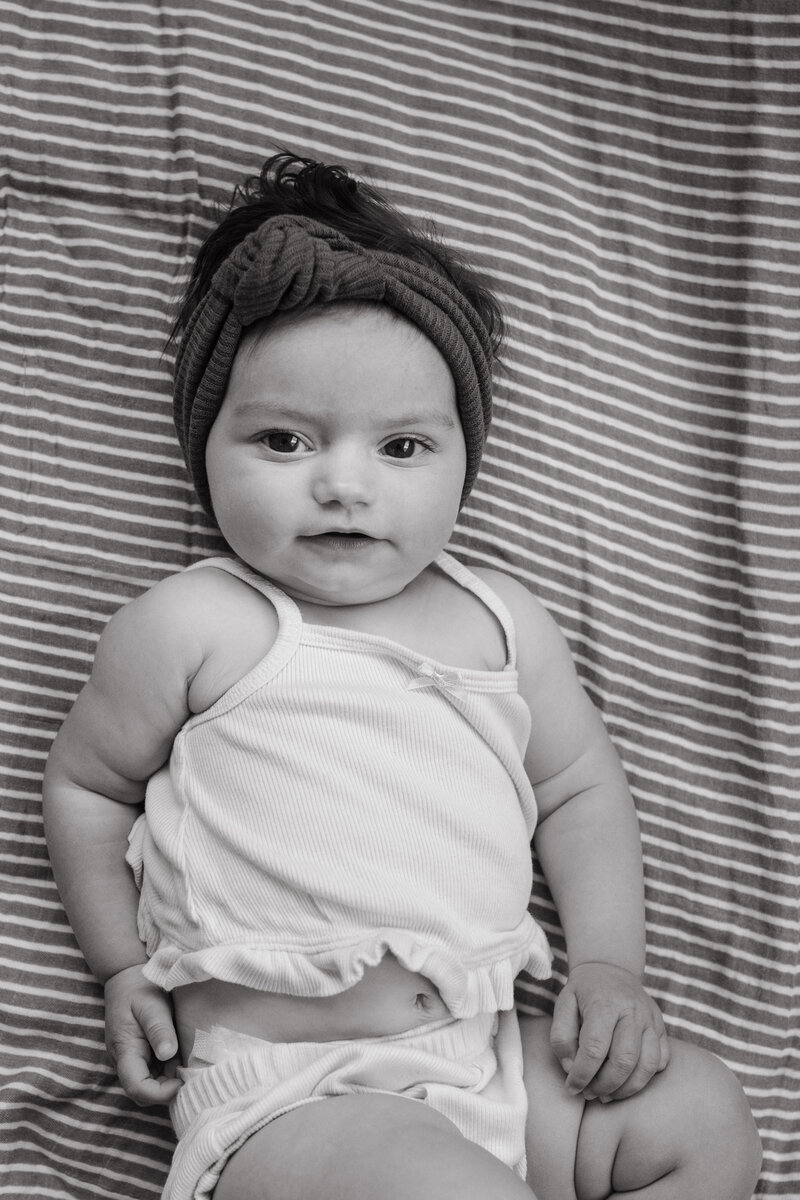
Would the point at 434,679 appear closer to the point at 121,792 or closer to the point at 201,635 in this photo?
the point at 201,635

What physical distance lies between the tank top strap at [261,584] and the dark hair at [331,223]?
10.8 inches

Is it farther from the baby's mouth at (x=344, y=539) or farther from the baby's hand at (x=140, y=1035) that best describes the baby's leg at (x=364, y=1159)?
the baby's mouth at (x=344, y=539)

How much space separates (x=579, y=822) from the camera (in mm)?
1406

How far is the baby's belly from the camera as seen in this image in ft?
3.95

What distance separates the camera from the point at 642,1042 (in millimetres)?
1258

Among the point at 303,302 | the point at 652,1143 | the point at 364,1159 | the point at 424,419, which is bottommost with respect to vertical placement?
the point at 652,1143

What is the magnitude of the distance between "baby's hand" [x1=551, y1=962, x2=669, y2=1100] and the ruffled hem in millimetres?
106

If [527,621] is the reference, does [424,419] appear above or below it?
above

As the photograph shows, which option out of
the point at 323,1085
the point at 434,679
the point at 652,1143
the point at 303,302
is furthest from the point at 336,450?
the point at 652,1143

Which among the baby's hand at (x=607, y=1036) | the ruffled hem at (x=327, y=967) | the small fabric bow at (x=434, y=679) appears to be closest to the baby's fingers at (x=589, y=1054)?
the baby's hand at (x=607, y=1036)

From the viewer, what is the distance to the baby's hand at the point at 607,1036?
4.06ft

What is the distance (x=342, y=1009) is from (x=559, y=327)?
2.86 ft

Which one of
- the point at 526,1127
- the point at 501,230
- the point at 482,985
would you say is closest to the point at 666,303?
the point at 501,230

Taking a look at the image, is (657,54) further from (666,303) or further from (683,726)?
(683,726)
